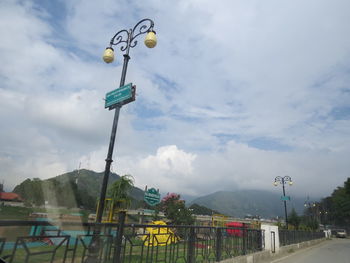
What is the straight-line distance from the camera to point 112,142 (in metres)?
5.97

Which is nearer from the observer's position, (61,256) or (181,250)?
(61,256)

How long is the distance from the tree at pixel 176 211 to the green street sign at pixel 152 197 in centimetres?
834

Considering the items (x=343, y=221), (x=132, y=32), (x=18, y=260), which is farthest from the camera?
(x=343, y=221)

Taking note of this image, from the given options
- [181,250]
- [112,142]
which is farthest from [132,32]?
[181,250]

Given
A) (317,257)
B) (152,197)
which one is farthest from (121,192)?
(317,257)

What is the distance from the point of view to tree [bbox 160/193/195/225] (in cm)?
1709

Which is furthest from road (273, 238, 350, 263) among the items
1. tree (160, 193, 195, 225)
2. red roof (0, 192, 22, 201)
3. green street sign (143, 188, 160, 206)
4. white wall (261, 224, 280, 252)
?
red roof (0, 192, 22, 201)

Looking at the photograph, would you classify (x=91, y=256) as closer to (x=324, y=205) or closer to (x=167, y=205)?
(x=167, y=205)

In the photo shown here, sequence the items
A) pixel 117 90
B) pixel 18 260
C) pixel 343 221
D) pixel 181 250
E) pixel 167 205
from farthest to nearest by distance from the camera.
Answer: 1. pixel 343 221
2. pixel 167 205
3. pixel 117 90
4. pixel 181 250
5. pixel 18 260

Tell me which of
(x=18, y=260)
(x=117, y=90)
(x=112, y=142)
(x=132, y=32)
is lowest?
(x=18, y=260)

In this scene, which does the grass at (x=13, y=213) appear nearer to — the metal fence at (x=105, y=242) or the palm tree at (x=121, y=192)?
the palm tree at (x=121, y=192)

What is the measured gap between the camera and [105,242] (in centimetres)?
425

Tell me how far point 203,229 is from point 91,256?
11.5ft

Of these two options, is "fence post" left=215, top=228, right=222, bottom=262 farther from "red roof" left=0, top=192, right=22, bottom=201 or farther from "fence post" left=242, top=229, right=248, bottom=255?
"red roof" left=0, top=192, right=22, bottom=201
